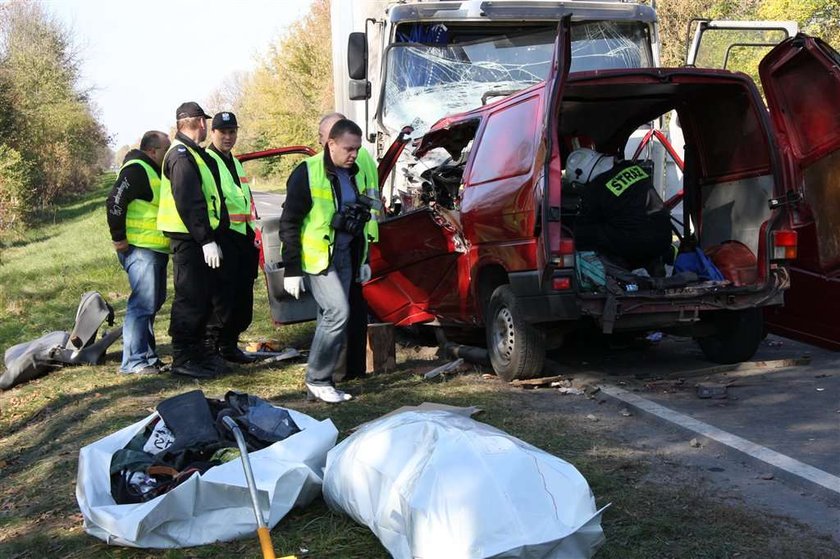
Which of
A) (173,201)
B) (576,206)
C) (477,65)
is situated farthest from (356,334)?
(477,65)

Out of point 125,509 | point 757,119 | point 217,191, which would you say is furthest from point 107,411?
point 757,119

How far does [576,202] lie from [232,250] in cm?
264

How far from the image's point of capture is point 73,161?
44375 mm

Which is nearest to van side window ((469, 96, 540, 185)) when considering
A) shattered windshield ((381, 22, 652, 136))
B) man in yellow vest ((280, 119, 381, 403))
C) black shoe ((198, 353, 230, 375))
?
man in yellow vest ((280, 119, 381, 403))

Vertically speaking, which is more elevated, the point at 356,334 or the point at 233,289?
the point at 233,289

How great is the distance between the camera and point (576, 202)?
20.7 feet

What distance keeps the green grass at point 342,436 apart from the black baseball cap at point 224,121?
6.17 feet

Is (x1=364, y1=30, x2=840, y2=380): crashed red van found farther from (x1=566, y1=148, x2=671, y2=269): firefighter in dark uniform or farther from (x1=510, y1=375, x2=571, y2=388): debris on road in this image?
(x1=566, y1=148, x2=671, y2=269): firefighter in dark uniform

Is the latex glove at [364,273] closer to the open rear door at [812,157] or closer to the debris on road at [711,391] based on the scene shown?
the debris on road at [711,391]

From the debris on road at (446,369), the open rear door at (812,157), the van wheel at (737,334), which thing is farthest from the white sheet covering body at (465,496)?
the open rear door at (812,157)

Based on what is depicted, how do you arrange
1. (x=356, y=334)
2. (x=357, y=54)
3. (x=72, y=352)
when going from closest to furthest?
(x=356, y=334) < (x=72, y=352) < (x=357, y=54)

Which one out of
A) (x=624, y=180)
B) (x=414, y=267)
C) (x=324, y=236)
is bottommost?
(x=414, y=267)

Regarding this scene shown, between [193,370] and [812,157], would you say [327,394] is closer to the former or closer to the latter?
[193,370]

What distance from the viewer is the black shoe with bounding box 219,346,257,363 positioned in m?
7.59
